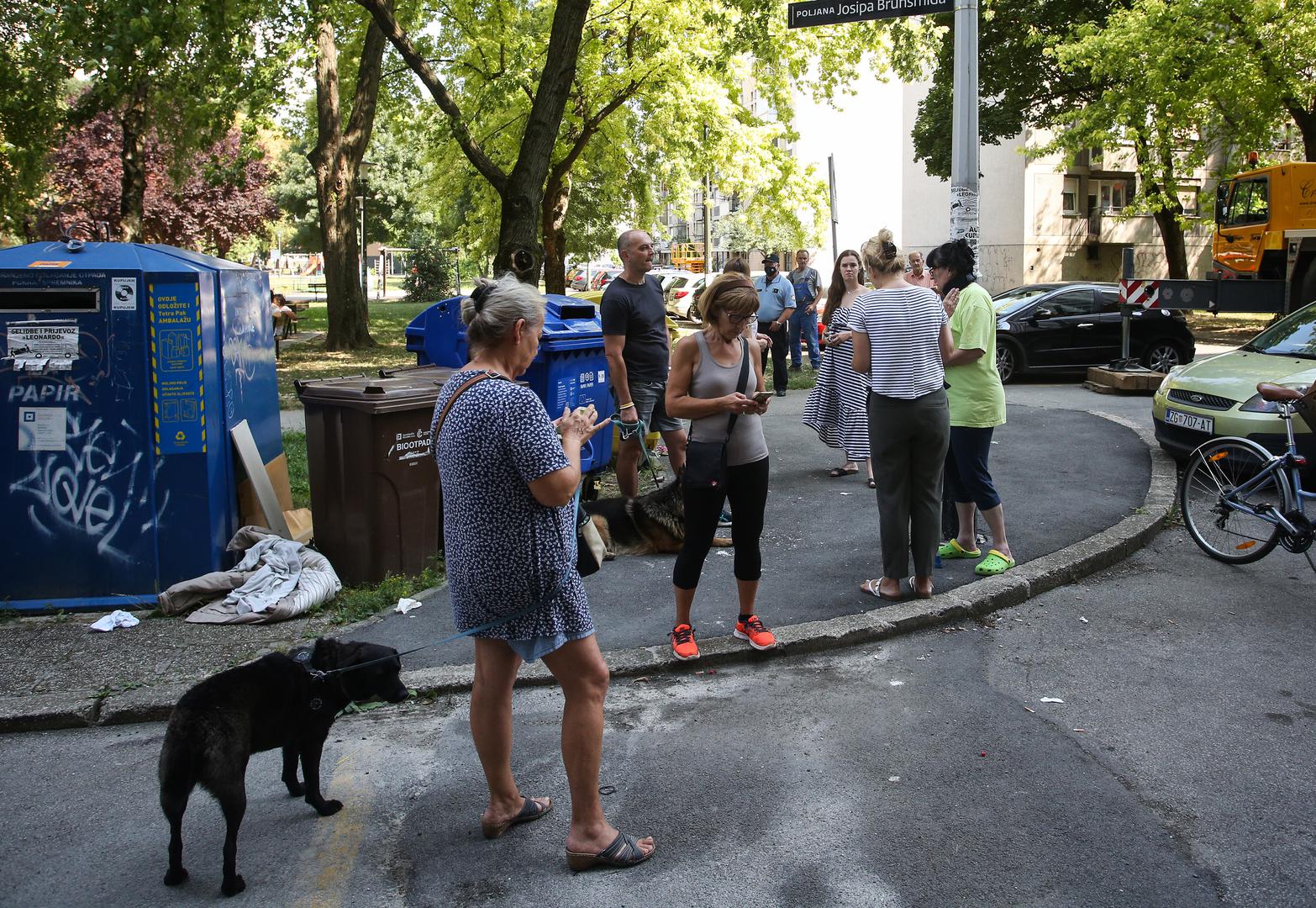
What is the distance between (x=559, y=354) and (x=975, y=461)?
10.0ft

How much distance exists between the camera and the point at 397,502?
614 centimetres

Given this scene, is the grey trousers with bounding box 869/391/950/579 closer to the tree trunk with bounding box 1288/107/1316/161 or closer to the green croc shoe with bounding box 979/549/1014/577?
the green croc shoe with bounding box 979/549/1014/577

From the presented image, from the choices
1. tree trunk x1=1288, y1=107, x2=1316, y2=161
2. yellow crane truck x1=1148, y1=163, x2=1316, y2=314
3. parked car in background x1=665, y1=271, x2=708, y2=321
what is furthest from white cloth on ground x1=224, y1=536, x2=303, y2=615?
tree trunk x1=1288, y1=107, x2=1316, y2=161

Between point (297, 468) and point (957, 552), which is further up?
point (297, 468)

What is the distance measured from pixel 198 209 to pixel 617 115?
18.8m

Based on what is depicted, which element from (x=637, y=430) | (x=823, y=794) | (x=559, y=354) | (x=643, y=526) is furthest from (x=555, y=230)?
(x=823, y=794)

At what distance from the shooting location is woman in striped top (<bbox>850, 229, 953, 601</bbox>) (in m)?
5.47

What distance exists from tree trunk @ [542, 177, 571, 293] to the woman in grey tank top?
18.5m

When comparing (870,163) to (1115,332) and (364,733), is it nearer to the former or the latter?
(1115,332)

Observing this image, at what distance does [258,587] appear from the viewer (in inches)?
227

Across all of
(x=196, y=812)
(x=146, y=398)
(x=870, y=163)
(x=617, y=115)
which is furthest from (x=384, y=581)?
(x=870, y=163)

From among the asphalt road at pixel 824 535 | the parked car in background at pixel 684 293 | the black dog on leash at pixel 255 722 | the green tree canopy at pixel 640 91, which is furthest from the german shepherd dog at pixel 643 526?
the parked car in background at pixel 684 293

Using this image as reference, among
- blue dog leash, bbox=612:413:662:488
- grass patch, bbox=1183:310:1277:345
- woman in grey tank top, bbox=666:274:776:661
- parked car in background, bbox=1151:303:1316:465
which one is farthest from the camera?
grass patch, bbox=1183:310:1277:345

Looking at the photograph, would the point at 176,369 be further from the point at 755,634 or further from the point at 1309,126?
the point at 1309,126
